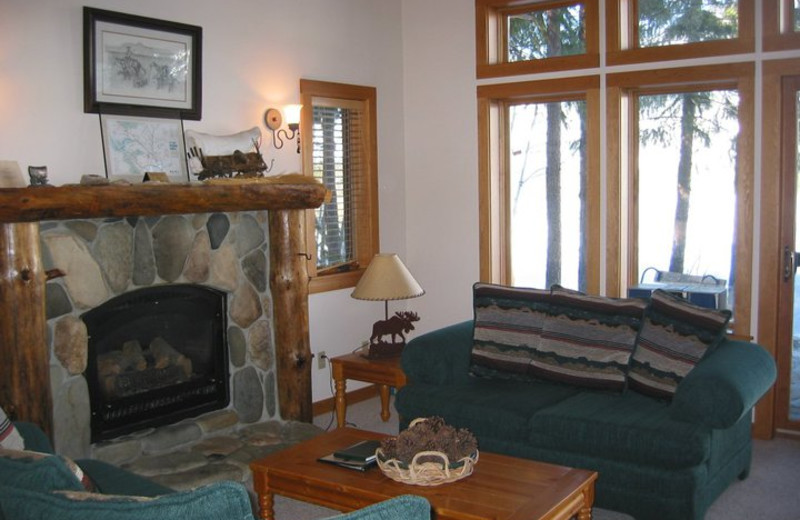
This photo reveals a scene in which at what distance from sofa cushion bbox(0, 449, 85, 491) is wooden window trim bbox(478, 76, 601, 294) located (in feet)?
12.9

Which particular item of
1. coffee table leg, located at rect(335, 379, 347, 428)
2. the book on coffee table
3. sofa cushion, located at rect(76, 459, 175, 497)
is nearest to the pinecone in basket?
the book on coffee table

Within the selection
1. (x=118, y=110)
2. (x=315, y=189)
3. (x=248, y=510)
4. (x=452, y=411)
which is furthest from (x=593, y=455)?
(x=118, y=110)

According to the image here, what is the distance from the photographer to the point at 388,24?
599 cm

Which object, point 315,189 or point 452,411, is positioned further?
point 315,189

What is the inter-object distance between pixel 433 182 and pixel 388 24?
1.11 metres

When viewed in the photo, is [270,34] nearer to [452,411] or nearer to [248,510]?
[452,411]

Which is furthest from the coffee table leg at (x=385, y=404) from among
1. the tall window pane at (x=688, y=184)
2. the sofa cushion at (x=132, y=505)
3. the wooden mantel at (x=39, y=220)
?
the sofa cushion at (x=132, y=505)

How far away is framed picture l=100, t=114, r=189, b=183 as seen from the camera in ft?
13.9

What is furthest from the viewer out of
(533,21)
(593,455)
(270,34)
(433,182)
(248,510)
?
(433,182)

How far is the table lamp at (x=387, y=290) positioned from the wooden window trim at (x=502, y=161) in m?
1.05

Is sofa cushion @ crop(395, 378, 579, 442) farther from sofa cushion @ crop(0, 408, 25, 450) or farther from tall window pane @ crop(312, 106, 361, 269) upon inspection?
sofa cushion @ crop(0, 408, 25, 450)

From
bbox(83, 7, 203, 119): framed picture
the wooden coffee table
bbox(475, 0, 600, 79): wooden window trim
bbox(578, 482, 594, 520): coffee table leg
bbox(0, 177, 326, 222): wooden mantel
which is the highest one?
bbox(475, 0, 600, 79): wooden window trim

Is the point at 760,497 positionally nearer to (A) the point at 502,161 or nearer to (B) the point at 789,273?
(B) the point at 789,273

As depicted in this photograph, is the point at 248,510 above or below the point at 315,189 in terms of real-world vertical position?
below
